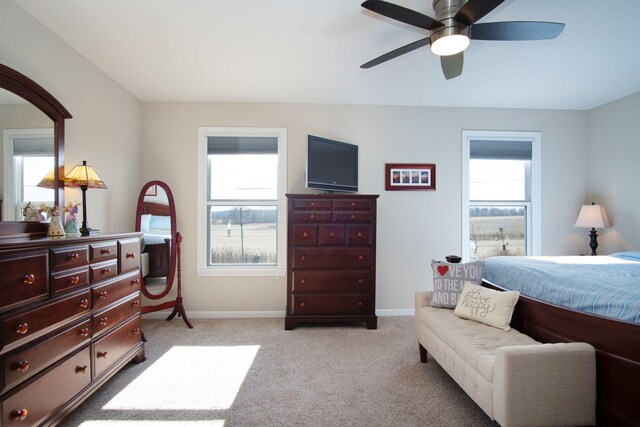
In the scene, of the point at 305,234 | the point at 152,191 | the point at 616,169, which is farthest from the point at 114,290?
the point at 616,169

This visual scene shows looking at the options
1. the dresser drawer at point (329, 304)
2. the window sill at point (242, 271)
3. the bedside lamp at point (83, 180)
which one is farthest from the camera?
the window sill at point (242, 271)

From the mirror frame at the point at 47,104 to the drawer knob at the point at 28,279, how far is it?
Result: 999 millimetres

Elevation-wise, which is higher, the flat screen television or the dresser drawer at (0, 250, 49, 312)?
the flat screen television

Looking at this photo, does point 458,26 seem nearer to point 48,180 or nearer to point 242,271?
point 48,180

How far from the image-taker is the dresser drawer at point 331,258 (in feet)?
→ 10.9

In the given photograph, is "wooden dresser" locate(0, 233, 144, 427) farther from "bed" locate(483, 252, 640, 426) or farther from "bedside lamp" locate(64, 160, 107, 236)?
"bed" locate(483, 252, 640, 426)

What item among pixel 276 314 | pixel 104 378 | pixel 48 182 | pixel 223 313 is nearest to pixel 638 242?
pixel 276 314

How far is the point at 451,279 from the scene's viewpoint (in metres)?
2.51

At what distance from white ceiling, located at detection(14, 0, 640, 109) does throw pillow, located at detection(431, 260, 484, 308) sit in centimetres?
Result: 184

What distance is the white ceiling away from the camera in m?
2.06

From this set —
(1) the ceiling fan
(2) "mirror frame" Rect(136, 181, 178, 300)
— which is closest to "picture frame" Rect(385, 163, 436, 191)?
(1) the ceiling fan

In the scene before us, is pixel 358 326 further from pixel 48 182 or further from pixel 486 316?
pixel 48 182

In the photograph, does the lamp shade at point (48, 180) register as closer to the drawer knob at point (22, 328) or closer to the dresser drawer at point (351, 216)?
the drawer knob at point (22, 328)

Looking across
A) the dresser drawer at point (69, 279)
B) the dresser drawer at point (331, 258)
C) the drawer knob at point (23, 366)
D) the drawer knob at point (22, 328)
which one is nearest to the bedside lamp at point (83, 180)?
the dresser drawer at point (69, 279)
